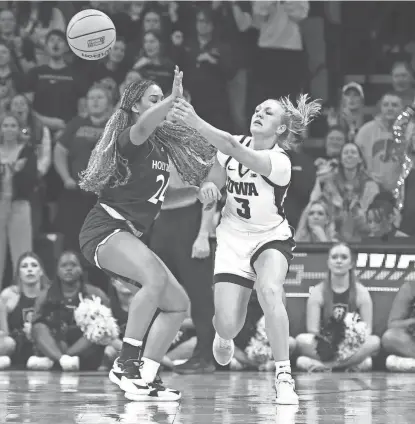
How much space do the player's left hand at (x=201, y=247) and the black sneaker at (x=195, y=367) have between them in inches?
38.6

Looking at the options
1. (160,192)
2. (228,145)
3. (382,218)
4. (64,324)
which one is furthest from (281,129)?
(64,324)

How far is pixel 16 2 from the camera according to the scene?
45.2 feet

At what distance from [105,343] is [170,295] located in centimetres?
288

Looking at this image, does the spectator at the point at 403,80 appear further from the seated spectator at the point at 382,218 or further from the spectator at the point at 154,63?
the spectator at the point at 154,63

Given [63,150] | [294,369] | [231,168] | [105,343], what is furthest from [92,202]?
[231,168]

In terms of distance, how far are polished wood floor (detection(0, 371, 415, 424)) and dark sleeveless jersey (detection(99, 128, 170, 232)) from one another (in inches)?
50.5

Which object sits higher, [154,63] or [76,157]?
[154,63]

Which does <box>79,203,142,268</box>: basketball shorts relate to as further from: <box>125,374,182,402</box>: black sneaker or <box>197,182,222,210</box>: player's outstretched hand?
<box>125,374,182,402</box>: black sneaker

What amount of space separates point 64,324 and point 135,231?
10.1 feet

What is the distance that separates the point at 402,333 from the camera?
33.6ft

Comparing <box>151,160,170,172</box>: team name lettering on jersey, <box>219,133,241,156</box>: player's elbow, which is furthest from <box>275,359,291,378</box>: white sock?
<box>151,160,170,172</box>: team name lettering on jersey

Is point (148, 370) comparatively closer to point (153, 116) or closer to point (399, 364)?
point (153, 116)

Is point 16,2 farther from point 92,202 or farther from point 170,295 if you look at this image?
point 170,295

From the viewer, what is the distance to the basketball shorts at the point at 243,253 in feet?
24.9
